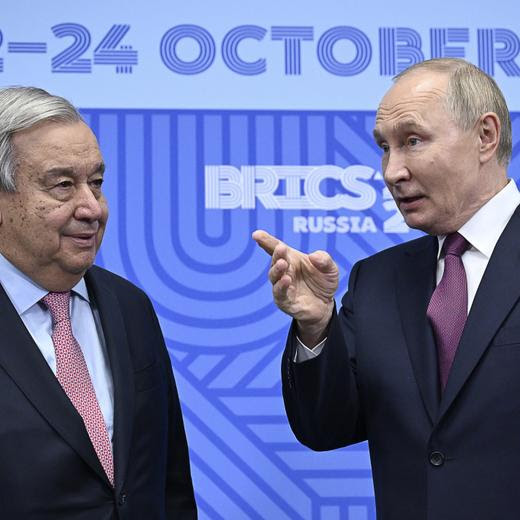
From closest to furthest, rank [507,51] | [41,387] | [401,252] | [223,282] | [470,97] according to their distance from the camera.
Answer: [41,387] → [470,97] → [401,252] → [223,282] → [507,51]

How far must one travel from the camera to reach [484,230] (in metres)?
1.92

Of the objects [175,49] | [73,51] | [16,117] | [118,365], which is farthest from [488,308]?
[73,51]

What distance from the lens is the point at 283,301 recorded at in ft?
5.81

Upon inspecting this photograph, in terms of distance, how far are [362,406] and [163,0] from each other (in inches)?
55.4

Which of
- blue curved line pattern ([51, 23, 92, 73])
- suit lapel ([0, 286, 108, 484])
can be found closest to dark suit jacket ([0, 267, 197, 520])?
suit lapel ([0, 286, 108, 484])

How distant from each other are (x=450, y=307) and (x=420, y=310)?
0.07 meters

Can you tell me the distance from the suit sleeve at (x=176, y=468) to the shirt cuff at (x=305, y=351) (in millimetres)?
376

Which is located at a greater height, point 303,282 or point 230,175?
point 230,175

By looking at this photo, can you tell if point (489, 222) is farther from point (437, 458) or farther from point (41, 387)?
point (41, 387)

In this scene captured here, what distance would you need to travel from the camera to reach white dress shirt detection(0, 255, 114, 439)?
1851 millimetres

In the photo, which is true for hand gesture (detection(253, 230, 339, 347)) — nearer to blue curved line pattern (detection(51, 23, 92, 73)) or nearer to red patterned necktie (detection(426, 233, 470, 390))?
red patterned necktie (detection(426, 233, 470, 390))

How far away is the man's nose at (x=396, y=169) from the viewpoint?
1.94 meters

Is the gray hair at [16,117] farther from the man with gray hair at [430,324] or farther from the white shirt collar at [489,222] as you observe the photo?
the white shirt collar at [489,222]

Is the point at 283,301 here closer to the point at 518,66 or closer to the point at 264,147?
the point at 264,147
